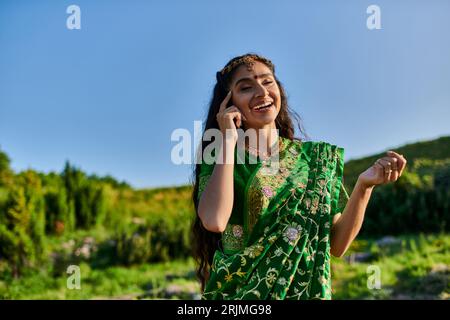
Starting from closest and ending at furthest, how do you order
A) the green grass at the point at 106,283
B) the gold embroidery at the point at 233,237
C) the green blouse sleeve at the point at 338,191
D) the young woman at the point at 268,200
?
the young woman at the point at 268,200, the gold embroidery at the point at 233,237, the green blouse sleeve at the point at 338,191, the green grass at the point at 106,283

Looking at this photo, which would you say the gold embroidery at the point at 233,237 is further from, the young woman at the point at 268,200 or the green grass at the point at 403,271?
the green grass at the point at 403,271

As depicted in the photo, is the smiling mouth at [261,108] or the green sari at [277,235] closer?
the green sari at [277,235]

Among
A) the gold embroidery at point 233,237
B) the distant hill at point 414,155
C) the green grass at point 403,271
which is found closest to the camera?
the gold embroidery at point 233,237

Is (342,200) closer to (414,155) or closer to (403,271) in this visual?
(403,271)

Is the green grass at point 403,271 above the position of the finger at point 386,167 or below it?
below

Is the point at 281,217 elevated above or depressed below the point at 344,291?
above

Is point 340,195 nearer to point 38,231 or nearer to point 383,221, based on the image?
point 38,231

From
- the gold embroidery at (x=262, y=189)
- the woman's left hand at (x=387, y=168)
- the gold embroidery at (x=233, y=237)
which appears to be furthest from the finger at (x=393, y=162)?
the gold embroidery at (x=233, y=237)

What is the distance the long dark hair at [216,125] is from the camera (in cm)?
234

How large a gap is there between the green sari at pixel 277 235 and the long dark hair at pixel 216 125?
0.19 meters

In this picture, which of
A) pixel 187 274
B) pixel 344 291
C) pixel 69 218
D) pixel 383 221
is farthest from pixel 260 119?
pixel 69 218

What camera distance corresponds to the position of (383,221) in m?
10.7

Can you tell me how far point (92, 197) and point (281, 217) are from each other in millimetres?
10230

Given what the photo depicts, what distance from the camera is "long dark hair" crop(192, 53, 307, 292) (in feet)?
7.69
